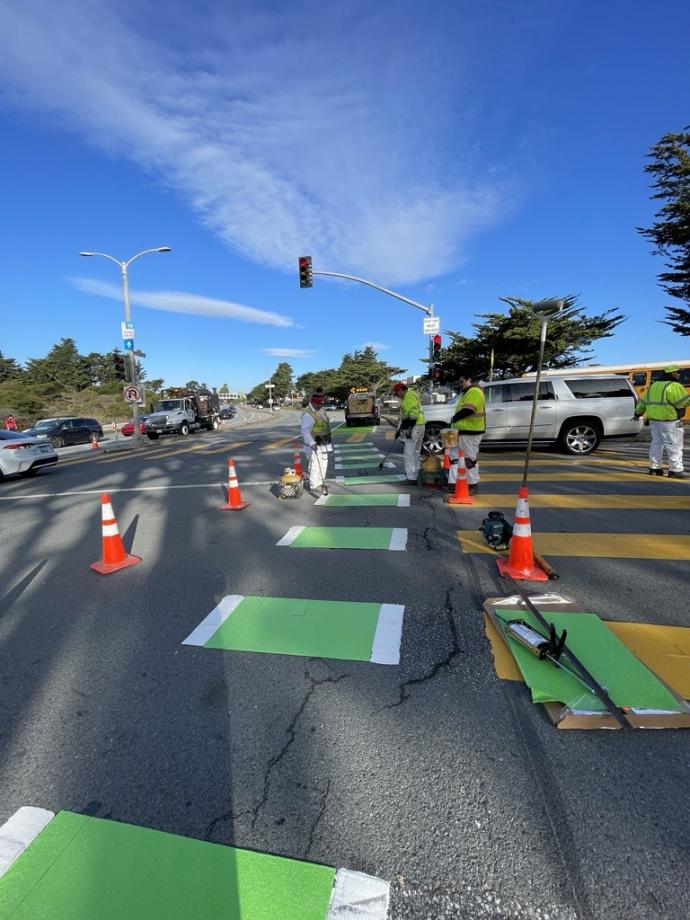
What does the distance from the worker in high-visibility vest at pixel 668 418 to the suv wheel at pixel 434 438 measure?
14.4ft

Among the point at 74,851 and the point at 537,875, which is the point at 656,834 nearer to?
the point at 537,875

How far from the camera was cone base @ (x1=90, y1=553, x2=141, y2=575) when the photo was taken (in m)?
4.81

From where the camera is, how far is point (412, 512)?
6578 mm

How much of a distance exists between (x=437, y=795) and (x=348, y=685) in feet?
2.88

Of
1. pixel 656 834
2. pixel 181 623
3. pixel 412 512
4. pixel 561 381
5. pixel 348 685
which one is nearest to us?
pixel 656 834

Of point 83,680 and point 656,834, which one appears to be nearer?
point 656,834

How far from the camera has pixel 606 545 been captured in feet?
16.3

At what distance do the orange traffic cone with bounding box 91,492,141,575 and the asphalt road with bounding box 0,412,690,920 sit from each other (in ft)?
0.87

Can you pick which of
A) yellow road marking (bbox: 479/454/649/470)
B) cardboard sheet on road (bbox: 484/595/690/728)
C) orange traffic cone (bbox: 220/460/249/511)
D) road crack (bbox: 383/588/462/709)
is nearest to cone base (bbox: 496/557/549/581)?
cardboard sheet on road (bbox: 484/595/690/728)

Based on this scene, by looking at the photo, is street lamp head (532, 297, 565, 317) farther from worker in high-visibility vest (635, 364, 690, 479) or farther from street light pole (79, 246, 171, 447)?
street light pole (79, 246, 171, 447)

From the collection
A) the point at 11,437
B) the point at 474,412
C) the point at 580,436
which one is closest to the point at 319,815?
the point at 474,412

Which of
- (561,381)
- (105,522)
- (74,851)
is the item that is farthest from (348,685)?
(561,381)

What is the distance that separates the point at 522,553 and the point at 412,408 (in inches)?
175

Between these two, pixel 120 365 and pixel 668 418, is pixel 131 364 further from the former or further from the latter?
pixel 668 418
